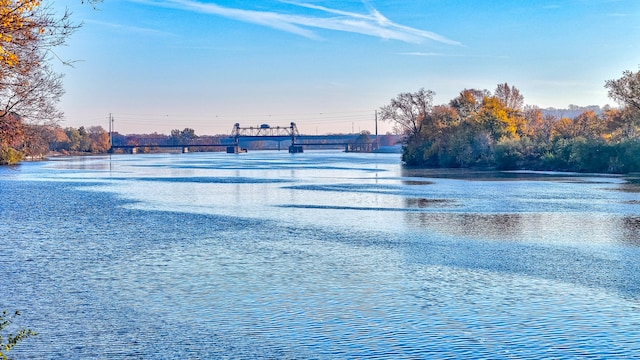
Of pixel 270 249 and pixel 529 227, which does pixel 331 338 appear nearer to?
pixel 270 249

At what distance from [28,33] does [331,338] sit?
6.91 metres

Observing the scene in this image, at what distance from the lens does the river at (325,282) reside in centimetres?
1209

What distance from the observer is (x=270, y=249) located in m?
21.8

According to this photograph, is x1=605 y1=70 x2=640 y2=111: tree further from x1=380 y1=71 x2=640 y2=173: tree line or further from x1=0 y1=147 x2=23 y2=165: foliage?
x1=0 y1=147 x2=23 y2=165: foliage

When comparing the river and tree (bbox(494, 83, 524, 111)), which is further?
tree (bbox(494, 83, 524, 111))

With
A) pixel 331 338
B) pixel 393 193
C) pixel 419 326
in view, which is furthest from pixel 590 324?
pixel 393 193

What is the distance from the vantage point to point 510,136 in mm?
89000

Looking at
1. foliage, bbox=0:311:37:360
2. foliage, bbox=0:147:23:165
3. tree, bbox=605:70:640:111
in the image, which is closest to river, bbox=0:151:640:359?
foliage, bbox=0:311:37:360

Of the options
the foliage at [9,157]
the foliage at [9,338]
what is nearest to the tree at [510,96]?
the foliage at [9,157]

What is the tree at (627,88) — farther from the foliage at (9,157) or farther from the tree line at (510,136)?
the foliage at (9,157)

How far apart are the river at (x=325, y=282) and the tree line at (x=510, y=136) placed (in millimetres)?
39577

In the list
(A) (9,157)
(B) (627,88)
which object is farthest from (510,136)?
(A) (9,157)

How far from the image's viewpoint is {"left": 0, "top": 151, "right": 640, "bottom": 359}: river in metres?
12.1

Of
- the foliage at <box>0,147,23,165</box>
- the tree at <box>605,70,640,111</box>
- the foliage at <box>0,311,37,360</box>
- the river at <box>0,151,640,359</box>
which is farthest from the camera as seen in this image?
the foliage at <box>0,147,23,165</box>
